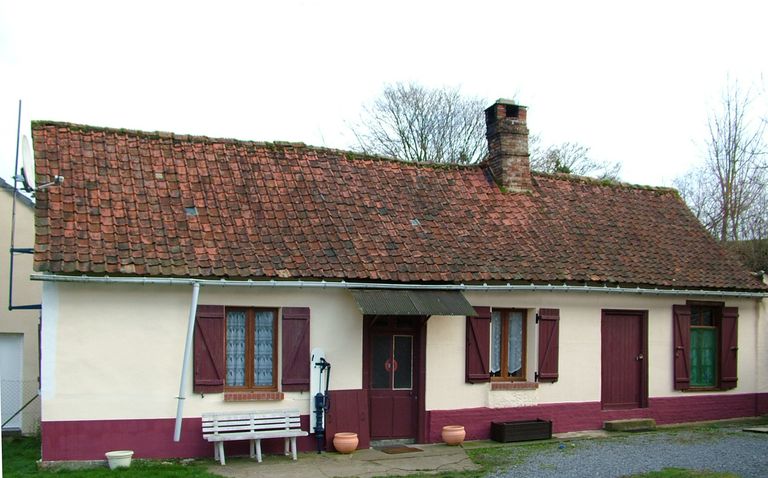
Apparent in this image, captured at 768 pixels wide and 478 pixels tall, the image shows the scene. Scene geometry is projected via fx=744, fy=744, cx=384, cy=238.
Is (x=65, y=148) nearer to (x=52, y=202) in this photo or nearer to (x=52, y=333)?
(x=52, y=202)

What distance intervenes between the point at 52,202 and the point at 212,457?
4.40 meters

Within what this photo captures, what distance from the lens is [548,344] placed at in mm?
13242

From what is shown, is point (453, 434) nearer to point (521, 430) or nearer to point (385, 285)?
point (521, 430)

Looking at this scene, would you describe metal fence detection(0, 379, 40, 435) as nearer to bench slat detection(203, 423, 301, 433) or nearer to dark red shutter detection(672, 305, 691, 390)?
bench slat detection(203, 423, 301, 433)

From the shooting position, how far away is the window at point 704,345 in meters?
15.2

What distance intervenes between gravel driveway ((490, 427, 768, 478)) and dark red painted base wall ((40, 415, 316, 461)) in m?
4.28

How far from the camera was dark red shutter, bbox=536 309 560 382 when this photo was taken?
13180 millimetres

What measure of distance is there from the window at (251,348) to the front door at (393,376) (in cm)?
157

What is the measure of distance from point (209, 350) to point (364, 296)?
242cm

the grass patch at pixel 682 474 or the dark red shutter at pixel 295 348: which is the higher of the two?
the dark red shutter at pixel 295 348

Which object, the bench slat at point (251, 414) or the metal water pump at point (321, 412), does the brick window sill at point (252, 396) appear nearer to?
the bench slat at point (251, 414)

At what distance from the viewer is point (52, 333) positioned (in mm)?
10109

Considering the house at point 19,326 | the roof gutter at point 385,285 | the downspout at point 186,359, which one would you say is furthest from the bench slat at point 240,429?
the house at point 19,326

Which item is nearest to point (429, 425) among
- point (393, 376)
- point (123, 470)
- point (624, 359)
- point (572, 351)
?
point (393, 376)
